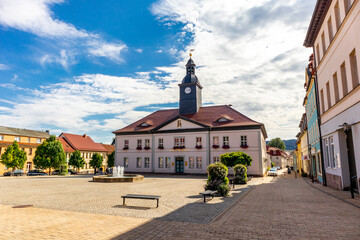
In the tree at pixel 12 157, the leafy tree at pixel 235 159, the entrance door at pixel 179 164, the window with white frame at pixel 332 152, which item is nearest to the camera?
the window with white frame at pixel 332 152

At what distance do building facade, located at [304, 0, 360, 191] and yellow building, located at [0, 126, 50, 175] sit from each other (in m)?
58.3

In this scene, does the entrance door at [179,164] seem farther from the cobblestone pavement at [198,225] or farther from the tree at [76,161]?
the cobblestone pavement at [198,225]

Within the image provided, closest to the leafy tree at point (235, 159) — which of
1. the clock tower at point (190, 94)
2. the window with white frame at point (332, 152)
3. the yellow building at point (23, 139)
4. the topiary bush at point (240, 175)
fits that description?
the topiary bush at point (240, 175)

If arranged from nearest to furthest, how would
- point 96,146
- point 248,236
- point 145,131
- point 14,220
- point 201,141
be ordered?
1. point 248,236
2. point 14,220
3. point 201,141
4. point 145,131
5. point 96,146

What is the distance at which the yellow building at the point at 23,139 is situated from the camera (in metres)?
52.8

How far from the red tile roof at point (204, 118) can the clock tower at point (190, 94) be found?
4.17 feet

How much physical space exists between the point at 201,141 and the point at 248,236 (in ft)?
115

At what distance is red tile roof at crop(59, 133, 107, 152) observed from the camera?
223 feet

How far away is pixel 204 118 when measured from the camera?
4462cm

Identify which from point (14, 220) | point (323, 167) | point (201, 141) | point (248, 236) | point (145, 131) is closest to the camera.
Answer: point (248, 236)

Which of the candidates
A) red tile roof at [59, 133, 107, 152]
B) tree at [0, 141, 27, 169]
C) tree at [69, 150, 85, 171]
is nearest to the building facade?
tree at [0, 141, 27, 169]

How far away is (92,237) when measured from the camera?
713cm

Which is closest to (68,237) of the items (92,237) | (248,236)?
(92,237)

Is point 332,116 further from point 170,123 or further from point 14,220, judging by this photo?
point 170,123
